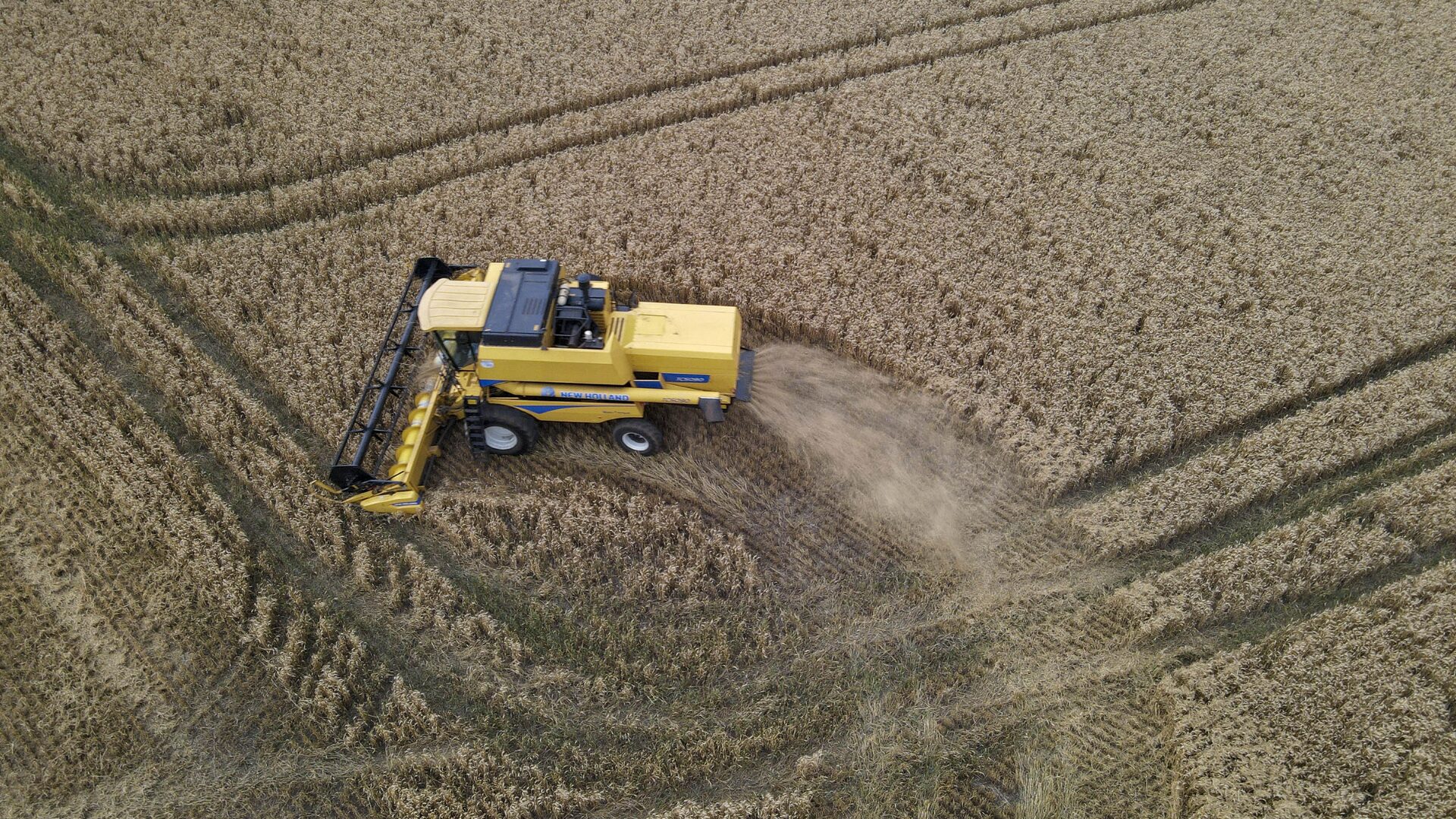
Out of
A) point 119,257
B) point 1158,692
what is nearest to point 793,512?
point 1158,692

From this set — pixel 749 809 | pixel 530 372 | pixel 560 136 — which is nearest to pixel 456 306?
pixel 530 372

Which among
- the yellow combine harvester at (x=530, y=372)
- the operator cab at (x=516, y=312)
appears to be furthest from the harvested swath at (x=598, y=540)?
the operator cab at (x=516, y=312)

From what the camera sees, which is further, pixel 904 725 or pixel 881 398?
pixel 881 398

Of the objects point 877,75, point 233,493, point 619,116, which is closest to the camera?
point 233,493

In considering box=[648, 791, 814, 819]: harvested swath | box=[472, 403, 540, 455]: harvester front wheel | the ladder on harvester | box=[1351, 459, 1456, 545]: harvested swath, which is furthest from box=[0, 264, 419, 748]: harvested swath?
box=[1351, 459, 1456, 545]: harvested swath

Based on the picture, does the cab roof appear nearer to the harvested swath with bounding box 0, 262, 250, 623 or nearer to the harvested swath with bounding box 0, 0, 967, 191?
the harvested swath with bounding box 0, 262, 250, 623

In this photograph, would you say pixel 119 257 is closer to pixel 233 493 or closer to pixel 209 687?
pixel 233 493

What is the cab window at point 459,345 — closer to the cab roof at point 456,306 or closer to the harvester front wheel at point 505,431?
the cab roof at point 456,306
